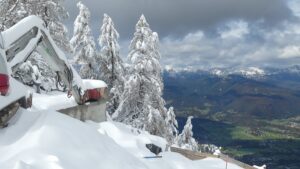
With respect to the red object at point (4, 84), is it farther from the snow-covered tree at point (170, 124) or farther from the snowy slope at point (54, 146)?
the snow-covered tree at point (170, 124)

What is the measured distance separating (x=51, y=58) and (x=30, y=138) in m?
4.85

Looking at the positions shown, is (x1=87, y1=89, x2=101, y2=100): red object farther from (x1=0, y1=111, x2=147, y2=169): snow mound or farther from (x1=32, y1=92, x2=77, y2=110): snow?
(x1=0, y1=111, x2=147, y2=169): snow mound

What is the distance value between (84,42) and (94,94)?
1955 cm

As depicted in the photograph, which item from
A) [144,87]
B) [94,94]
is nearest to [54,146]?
[94,94]

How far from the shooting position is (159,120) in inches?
1208

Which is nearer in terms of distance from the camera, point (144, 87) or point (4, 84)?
point (4, 84)

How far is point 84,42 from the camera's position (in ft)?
112

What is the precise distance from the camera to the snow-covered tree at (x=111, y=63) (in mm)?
34156

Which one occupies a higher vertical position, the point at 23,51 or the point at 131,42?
the point at 131,42

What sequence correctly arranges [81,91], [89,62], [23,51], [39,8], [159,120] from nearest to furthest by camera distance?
[23,51], [81,91], [39,8], [159,120], [89,62]

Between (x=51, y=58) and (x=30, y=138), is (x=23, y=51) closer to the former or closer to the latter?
(x=51, y=58)

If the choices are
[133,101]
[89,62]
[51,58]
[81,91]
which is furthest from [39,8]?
[51,58]

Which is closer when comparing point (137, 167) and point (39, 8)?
point (137, 167)

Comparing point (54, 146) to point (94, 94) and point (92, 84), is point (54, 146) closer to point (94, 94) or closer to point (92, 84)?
point (94, 94)
